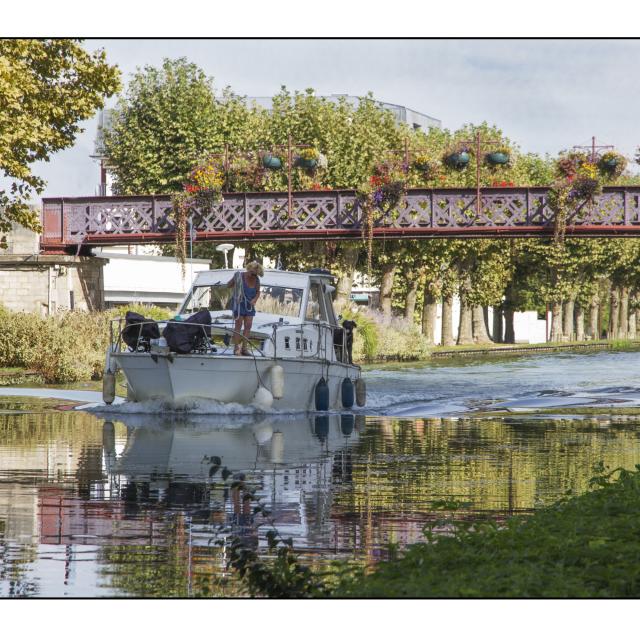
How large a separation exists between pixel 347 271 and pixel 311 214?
226 inches

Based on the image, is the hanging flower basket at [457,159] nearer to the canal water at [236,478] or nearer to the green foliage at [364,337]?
the green foliage at [364,337]

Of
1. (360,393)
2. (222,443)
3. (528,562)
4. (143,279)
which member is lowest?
(222,443)

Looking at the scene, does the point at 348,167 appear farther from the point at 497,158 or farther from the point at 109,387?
the point at 109,387

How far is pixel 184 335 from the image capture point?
23156mm

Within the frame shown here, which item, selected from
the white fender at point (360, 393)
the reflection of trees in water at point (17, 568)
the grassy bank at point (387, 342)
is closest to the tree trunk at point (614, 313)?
the grassy bank at point (387, 342)

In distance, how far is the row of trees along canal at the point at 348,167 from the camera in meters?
60.0

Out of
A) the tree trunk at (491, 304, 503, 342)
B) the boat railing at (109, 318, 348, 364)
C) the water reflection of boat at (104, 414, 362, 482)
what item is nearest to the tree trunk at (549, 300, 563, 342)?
the tree trunk at (491, 304, 503, 342)

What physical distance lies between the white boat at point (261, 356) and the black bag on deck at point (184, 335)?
0.13 ft

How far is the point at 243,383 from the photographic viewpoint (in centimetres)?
2367

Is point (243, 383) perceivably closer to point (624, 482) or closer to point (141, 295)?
point (624, 482)

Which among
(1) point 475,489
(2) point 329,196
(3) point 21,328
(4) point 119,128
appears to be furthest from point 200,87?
(1) point 475,489

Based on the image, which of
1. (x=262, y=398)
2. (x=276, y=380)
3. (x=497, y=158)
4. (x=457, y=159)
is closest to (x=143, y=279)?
(x=497, y=158)

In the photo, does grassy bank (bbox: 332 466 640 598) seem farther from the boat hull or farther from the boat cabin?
the boat cabin

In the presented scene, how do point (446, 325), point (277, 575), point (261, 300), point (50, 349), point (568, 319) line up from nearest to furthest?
point (277, 575), point (261, 300), point (50, 349), point (446, 325), point (568, 319)
